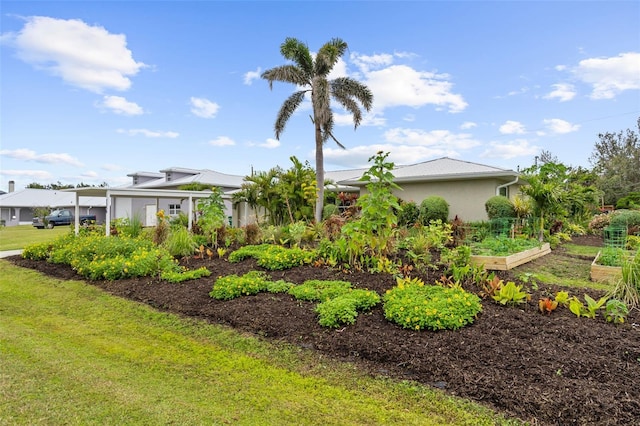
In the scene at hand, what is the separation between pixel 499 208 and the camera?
12.5 metres

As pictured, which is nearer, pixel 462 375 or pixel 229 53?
pixel 462 375

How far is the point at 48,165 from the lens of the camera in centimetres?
1677

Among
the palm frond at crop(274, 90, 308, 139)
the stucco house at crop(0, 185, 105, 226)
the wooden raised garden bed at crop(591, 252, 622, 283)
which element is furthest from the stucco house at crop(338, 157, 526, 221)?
the stucco house at crop(0, 185, 105, 226)

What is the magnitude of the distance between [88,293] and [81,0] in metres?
5.79

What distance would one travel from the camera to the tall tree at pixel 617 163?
30719 millimetres

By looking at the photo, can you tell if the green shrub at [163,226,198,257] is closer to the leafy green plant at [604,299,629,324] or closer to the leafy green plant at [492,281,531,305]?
the leafy green plant at [492,281,531,305]

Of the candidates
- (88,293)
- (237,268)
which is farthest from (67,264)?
(237,268)

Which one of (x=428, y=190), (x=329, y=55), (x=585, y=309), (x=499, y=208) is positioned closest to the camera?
(x=585, y=309)

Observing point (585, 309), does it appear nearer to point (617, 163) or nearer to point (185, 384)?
point (185, 384)

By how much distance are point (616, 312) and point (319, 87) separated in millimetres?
15124

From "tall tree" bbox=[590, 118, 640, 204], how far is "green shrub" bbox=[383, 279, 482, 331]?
3391 cm

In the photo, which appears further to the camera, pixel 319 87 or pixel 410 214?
pixel 319 87

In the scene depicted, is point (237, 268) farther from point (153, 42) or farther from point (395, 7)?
point (395, 7)

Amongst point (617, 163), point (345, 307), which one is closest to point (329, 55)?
point (345, 307)
